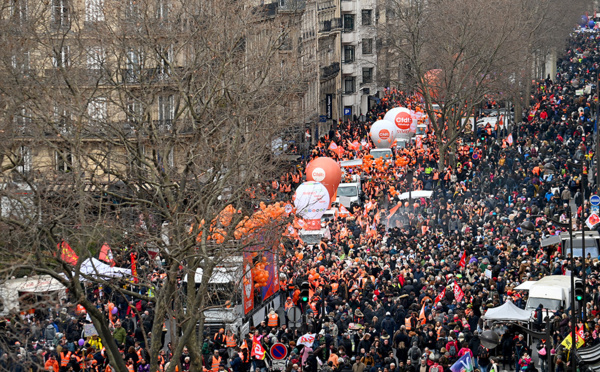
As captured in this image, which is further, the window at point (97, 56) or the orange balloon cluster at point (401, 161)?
the orange balloon cluster at point (401, 161)

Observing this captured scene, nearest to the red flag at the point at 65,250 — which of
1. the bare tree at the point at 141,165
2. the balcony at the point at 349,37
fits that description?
the bare tree at the point at 141,165

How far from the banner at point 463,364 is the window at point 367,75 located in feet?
225

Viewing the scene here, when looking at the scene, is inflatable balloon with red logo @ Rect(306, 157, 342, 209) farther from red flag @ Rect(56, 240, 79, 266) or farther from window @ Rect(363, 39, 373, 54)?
window @ Rect(363, 39, 373, 54)

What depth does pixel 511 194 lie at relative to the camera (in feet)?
148

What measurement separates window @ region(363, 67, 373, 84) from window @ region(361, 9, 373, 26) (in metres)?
3.67

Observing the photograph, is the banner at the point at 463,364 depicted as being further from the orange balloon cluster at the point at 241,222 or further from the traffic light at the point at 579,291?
the orange balloon cluster at the point at 241,222

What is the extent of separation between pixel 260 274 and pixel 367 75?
62172 mm

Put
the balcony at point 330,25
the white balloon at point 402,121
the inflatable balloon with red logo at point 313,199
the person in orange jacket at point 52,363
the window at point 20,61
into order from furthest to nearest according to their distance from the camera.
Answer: the balcony at point 330,25 < the white balloon at point 402,121 < the inflatable balloon with red logo at point 313,199 < the person in orange jacket at point 52,363 < the window at point 20,61

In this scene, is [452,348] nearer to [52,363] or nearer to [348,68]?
→ [52,363]

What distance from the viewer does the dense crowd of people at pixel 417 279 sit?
25891mm

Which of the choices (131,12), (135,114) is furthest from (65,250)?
(131,12)

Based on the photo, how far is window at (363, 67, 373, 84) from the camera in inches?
3607

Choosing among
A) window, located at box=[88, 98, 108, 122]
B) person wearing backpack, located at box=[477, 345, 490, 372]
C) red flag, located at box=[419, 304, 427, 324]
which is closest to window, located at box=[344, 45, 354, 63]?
red flag, located at box=[419, 304, 427, 324]

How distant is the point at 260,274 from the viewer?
102 feet
